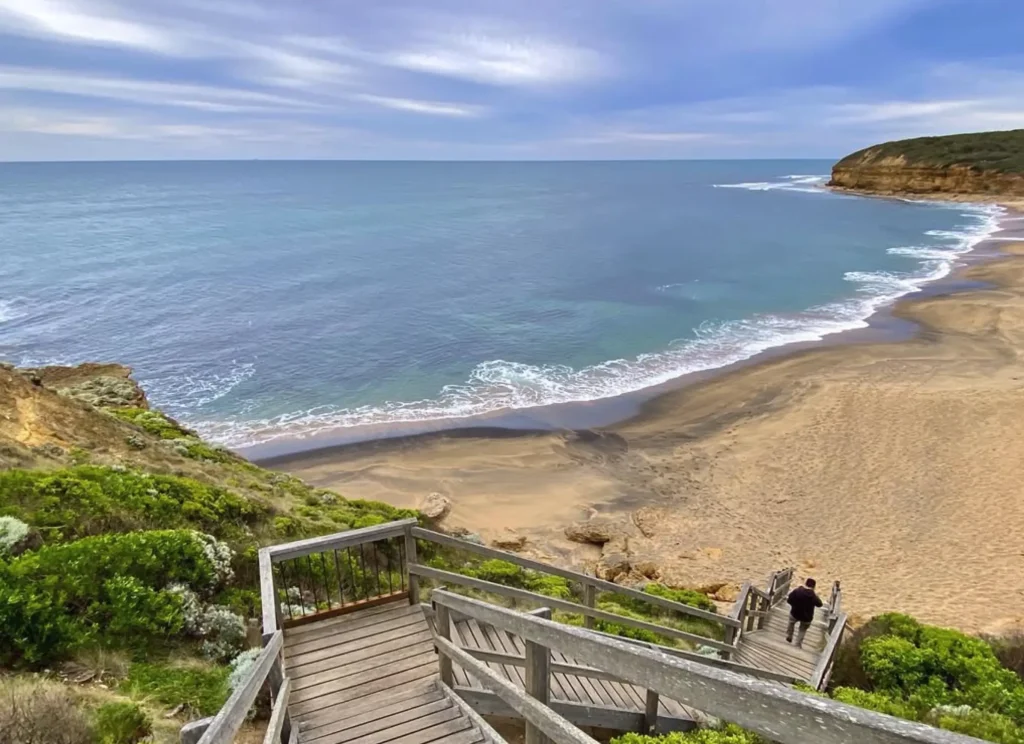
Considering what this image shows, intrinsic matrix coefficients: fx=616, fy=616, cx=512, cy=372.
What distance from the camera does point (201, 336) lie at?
33.5m

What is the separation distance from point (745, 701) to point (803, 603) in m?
9.42

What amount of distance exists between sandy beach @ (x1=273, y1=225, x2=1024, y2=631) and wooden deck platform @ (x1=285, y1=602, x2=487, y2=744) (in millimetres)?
9812

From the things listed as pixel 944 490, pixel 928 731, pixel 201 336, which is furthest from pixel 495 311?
pixel 928 731

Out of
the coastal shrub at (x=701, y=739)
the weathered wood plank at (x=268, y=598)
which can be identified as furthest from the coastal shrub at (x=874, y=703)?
the weathered wood plank at (x=268, y=598)

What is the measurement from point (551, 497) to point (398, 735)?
46.5 ft

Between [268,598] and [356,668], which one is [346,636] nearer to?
[356,668]

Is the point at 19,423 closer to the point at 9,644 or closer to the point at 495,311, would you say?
the point at 9,644

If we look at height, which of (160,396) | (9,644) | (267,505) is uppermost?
(9,644)

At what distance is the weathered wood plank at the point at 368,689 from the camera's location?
4.82m

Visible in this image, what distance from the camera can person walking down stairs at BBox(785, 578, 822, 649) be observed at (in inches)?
391

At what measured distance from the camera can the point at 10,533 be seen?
6293mm

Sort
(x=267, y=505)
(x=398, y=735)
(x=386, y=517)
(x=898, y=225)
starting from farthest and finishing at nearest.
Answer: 1. (x=898, y=225)
2. (x=386, y=517)
3. (x=267, y=505)
4. (x=398, y=735)

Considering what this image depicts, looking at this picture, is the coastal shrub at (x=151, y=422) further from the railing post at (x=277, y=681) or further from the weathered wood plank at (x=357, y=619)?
the railing post at (x=277, y=681)

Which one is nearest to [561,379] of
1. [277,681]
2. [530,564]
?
[530,564]
